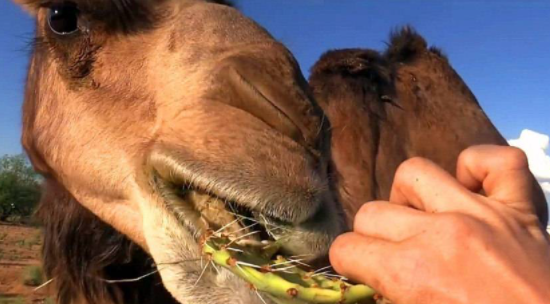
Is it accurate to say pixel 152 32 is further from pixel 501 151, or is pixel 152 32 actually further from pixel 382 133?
pixel 382 133

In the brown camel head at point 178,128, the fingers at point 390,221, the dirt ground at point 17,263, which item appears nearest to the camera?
the fingers at point 390,221

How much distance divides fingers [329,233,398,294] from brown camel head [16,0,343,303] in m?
0.64

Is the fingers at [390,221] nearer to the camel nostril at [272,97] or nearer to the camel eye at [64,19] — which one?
the camel nostril at [272,97]

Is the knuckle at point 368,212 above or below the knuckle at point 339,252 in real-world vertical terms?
above

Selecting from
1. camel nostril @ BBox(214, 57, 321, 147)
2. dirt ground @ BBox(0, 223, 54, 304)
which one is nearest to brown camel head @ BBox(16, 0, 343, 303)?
camel nostril @ BBox(214, 57, 321, 147)

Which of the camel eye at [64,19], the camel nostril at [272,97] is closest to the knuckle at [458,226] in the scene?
the camel nostril at [272,97]

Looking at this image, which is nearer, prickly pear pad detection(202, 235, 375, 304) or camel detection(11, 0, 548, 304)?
prickly pear pad detection(202, 235, 375, 304)

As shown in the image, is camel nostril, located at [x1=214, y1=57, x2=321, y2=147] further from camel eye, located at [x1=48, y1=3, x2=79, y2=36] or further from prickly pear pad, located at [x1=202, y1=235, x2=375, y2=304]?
camel eye, located at [x1=48, y1=3, x2=79, y2=36]

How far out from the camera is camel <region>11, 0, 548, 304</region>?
7.21 ft

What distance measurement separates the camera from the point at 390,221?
4.60ft

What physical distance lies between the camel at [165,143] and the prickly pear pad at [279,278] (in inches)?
5.3

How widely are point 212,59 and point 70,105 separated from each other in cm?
85

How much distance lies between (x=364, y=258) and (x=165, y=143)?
1242mm

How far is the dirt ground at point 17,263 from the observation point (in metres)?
14.2
